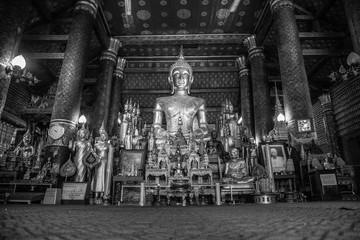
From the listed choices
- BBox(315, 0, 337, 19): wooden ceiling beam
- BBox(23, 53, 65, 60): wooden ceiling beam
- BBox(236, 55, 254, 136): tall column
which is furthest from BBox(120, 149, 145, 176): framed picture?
BBox(315, 0, 337, 19): wooden ceiling beam

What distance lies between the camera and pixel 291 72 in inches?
242

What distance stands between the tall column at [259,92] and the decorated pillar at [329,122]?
9.85 ft

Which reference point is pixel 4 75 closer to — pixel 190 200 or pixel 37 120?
pixel 190 200

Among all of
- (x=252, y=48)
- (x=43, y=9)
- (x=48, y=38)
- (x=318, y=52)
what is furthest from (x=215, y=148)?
(x=43, y=9)

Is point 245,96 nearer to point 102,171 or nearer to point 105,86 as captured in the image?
point 105,86

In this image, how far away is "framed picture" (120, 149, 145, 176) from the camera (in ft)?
19.2

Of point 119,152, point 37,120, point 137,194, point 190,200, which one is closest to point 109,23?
point 37,120

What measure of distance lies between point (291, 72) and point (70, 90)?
551 centimetres

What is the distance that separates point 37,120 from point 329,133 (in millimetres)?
11205

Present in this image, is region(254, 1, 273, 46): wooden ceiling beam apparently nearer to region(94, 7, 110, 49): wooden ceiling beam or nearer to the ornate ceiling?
the ornate ceiling

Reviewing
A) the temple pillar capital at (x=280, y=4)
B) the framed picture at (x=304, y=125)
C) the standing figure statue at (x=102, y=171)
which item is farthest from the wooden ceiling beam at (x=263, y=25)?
the standing figure statue at (x=102, y=171)

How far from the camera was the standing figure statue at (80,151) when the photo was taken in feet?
17.1

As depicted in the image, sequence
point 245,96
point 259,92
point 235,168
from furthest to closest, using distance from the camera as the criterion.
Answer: point 245,96, point 259,92, point 235,168

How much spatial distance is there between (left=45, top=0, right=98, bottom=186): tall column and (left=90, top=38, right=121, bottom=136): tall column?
2144 millimetres
